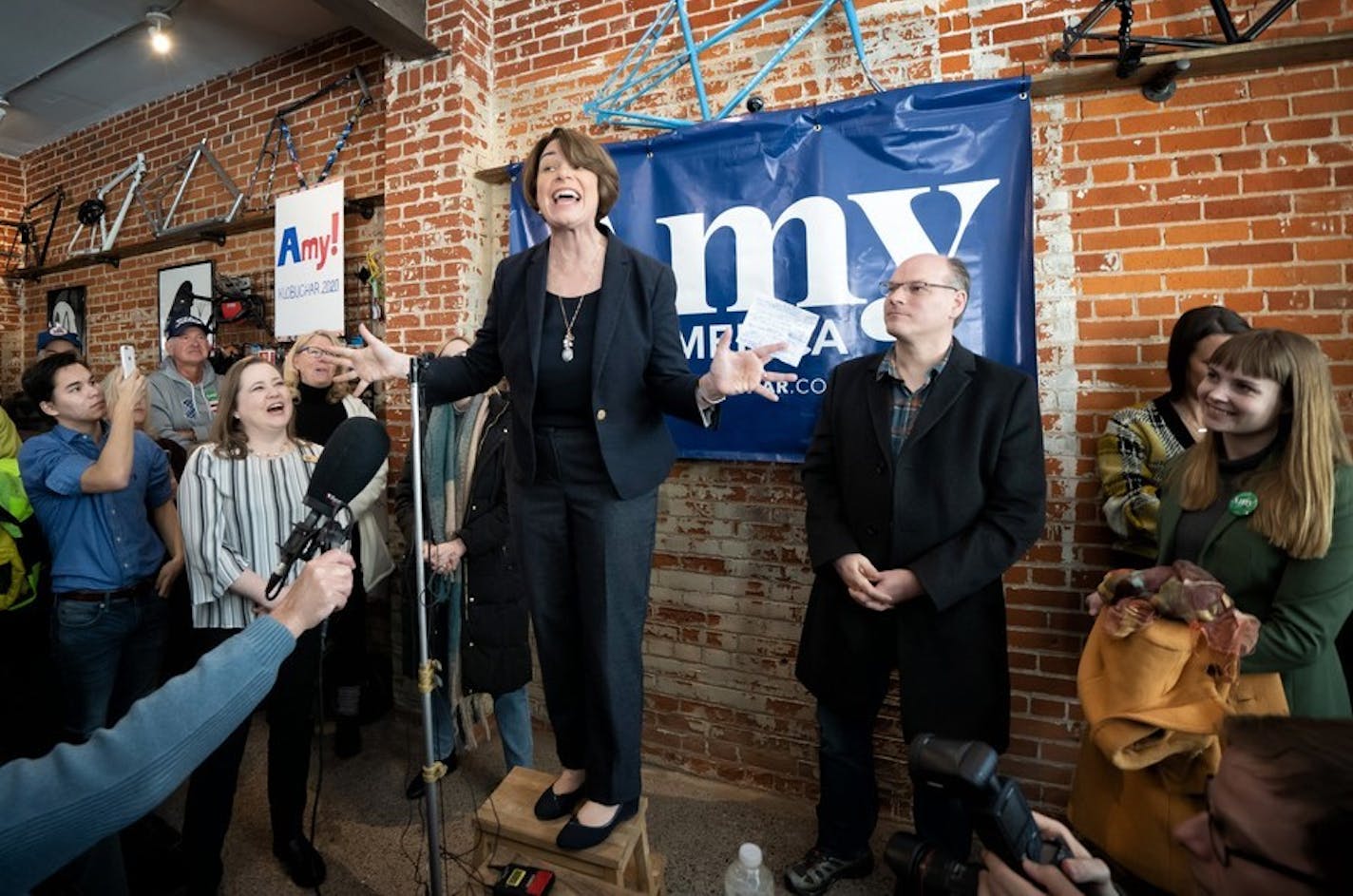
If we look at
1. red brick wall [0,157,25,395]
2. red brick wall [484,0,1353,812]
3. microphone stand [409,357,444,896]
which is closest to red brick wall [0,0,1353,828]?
red brick wall [484,0,1353,812]

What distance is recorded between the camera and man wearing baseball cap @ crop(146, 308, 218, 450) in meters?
3.54

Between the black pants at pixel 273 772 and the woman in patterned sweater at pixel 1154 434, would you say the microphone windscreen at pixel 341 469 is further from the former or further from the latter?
the woman in patterned sweater at pixel 1154 434

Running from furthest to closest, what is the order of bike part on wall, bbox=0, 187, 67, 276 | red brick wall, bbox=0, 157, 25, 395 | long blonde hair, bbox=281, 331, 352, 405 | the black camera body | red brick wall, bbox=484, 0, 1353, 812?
red brick wall, bbox=0, 157, 25, 395 < bike part on wall, bbox=0, 187, 67, 276 < long blonde hair, bbox=281, 331, 352, 405 < red brick wall, bbox=484, 0, 1353, 812 < the black camera body

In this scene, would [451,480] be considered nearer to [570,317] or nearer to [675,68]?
[570,317]

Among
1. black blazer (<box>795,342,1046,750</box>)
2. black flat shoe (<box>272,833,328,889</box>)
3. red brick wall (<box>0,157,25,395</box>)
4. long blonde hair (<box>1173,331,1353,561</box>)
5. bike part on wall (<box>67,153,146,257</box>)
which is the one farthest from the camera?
red brick wall (<box>0,157,25,395</box>)

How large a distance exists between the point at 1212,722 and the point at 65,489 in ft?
10.7

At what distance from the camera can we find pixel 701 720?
2.82 m

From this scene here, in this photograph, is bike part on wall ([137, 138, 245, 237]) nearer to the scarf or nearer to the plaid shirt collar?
the scarf

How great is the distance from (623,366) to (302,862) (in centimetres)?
205

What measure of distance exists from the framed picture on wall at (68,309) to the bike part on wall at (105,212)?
1.12 ft

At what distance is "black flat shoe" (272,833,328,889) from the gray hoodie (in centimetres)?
222

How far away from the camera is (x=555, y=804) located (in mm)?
1664

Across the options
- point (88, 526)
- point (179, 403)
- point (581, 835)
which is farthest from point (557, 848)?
point (179, 403)

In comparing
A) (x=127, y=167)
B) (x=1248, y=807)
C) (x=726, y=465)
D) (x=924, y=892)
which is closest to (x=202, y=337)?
(x=127, y=167)
